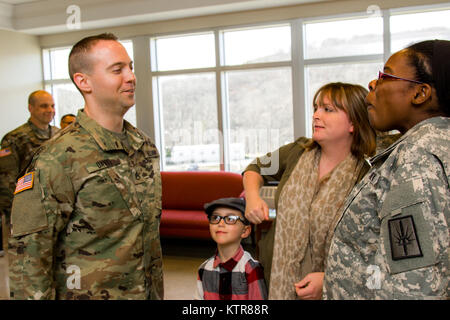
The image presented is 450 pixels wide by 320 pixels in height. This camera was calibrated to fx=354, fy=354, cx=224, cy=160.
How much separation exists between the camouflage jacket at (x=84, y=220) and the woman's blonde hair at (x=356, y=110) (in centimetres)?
63

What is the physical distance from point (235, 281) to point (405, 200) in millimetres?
746

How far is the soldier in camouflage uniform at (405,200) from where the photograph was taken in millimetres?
625

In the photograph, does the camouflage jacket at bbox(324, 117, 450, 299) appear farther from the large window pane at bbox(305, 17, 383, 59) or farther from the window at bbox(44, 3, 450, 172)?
the large window pane at bbox(305, 17, 383, 59)

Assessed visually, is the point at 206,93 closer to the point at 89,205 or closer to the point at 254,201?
the point at 254,201

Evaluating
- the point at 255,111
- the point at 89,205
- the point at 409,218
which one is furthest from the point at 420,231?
Result: the point at 255,111

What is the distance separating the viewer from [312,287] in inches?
39.4

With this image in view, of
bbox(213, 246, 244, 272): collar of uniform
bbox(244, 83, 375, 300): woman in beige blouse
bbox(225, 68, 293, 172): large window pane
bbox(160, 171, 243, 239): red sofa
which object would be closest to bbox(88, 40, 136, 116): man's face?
bbox(244, 83, 375, 300): woman in beige blouse

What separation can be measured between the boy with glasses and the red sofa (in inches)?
26.1

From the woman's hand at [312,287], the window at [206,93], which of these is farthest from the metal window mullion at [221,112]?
the woman's hand at [312,287]

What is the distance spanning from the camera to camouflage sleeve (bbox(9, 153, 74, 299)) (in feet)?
2.88

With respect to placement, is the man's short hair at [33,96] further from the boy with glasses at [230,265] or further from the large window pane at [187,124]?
the boy with glasses at [230,265]
